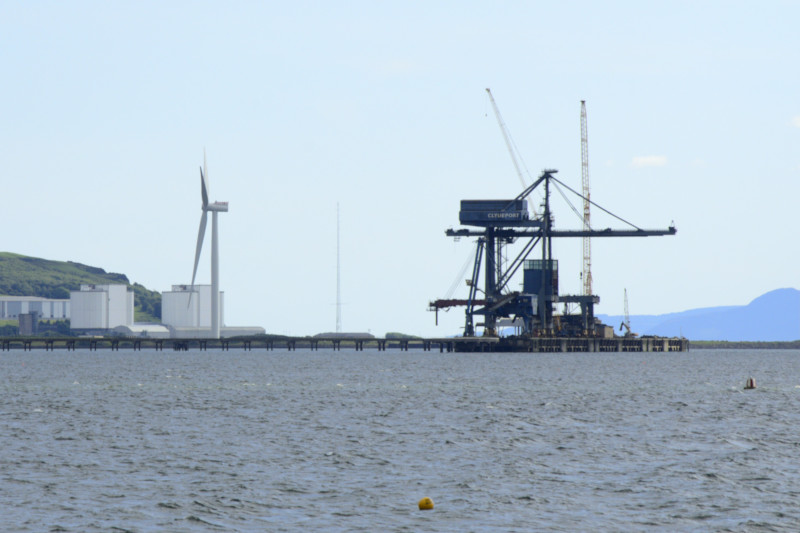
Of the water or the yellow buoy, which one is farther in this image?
the yellow buoy

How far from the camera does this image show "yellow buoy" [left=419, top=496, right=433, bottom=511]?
107 ft

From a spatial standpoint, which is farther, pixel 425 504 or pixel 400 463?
pixel 400 463

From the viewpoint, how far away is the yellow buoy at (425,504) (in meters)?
32.7

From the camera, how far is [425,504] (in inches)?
1293

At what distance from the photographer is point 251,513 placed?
1267 inches

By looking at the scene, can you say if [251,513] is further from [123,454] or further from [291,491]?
[123,454]

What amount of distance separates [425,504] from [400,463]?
31.7 feet

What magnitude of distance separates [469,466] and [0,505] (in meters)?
17.2

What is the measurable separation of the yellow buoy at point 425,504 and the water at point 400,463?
1.67ft

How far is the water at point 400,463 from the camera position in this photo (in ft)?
104

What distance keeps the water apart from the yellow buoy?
508 millimetres

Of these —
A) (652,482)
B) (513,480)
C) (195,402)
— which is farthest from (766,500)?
(195,402)

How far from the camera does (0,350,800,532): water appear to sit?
104 feet

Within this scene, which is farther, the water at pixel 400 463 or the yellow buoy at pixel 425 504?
the yellow buoy at pixel 425 504
